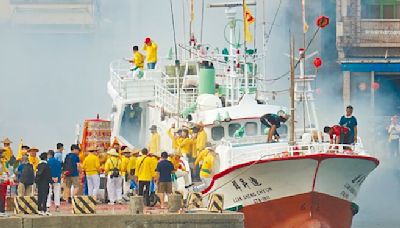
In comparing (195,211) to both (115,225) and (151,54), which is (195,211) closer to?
(115,225)

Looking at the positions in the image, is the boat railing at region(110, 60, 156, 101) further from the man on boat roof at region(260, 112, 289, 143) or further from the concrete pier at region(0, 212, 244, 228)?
the concrete pier at region(0, 212, 244, 228)

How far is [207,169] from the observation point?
116 ft

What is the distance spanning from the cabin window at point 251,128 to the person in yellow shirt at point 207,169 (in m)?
1.79

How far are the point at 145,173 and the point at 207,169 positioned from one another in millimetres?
2193

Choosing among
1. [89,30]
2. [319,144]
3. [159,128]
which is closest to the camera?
[319,144]

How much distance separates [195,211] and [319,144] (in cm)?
540

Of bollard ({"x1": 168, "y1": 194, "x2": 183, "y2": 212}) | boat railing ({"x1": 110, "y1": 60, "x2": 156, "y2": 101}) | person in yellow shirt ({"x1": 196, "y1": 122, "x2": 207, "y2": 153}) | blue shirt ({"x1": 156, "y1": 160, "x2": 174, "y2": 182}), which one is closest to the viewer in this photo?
bollard ({"x1": 168, "y1": 194, "x2": 183, "y2": 212})

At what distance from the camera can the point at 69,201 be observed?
3456 centimetres

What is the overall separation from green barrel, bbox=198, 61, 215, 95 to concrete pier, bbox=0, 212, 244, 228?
33.8 feet

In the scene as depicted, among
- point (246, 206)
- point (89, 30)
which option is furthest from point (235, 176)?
point (89, 30)

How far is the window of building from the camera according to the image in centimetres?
6097

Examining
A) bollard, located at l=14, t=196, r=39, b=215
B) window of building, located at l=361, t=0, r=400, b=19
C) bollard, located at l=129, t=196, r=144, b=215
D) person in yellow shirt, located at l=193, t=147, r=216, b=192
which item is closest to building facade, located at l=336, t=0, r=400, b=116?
window of building, located at l=361, t=0, r=400, b=19

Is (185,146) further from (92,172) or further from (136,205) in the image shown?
(136,205)

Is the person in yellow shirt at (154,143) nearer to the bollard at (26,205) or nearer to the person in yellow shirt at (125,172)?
the person in yellow shirt at (125,172)
